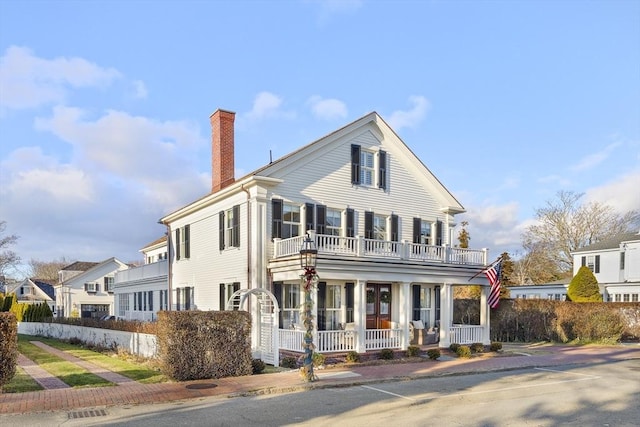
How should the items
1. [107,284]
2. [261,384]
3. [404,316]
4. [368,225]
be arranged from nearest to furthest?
[261,384], [404,316], [368,225], [107,284]

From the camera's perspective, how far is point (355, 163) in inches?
864

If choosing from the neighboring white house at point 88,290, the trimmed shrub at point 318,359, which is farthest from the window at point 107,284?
the trimmed shrub at point 318,359

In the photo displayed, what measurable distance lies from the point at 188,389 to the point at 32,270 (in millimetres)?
103593

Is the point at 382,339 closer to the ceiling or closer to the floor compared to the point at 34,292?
closer to the ceiling

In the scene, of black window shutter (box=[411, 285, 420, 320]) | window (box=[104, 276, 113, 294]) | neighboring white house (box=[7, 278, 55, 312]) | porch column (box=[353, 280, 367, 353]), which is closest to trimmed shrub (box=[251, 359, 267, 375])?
porch column (box=[353, 280, 367, 353])

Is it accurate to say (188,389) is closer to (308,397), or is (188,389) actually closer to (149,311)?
(308,397)

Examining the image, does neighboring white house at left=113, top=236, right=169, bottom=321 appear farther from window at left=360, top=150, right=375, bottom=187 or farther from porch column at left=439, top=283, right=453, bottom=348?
porch column at left=439, top=283, right=453, bottom=348

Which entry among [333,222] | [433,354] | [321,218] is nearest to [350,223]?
[333,222]

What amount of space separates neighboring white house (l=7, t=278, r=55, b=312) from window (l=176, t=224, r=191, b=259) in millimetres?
54586

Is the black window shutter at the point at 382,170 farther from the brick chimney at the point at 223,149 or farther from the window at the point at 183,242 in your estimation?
the window at the point at 183,242

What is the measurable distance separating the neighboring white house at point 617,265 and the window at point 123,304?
3620 cm

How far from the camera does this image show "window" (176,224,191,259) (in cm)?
2519

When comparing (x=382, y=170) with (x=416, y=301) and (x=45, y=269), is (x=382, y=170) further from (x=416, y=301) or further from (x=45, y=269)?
(x=45, y=269)

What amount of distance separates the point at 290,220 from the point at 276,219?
29.4 inches
